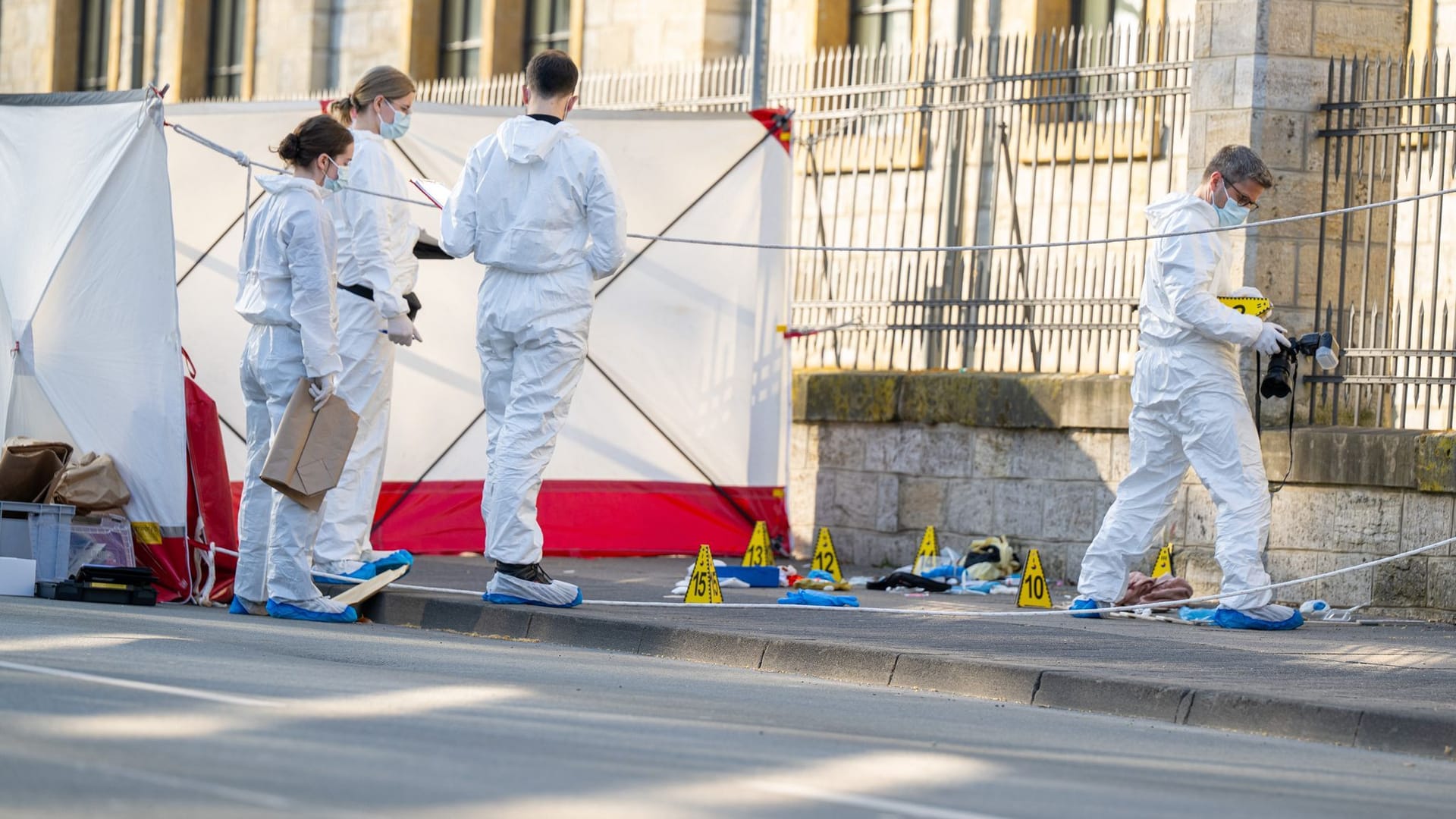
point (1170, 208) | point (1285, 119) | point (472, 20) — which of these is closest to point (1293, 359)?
point (1170, 208)

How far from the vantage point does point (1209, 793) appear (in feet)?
19.1

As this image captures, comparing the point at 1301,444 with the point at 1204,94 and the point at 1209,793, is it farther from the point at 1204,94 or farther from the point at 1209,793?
the point at 1209,793

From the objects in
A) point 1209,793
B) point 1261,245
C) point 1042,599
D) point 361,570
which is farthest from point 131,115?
point 1209,793

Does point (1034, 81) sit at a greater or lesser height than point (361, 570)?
greater

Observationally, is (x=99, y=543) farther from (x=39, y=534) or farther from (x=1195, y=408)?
(x=1195, y=408)

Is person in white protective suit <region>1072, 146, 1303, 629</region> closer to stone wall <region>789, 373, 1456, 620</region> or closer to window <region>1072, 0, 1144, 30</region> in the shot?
stone wall <region>789, 373, 1456, 620</region>

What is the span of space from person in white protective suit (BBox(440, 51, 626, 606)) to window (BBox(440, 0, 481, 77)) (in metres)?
12.7

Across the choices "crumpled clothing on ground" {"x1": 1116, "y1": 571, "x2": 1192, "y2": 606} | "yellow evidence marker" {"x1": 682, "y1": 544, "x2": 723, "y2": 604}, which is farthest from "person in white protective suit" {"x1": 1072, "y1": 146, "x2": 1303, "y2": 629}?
"yellow evidence marker" {"x1": 682, "y1": 544, "x2": 723, "y2": 604}

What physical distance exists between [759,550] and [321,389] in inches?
159

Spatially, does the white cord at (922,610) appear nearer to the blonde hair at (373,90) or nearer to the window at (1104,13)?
the blonde hair at (373,90)

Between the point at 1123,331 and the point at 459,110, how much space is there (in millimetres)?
4206

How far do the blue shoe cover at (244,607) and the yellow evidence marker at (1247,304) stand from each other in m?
4.55

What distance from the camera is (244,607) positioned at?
390 inches

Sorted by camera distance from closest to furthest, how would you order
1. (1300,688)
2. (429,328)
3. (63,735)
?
(63,735), (1300,688), (429,328)
